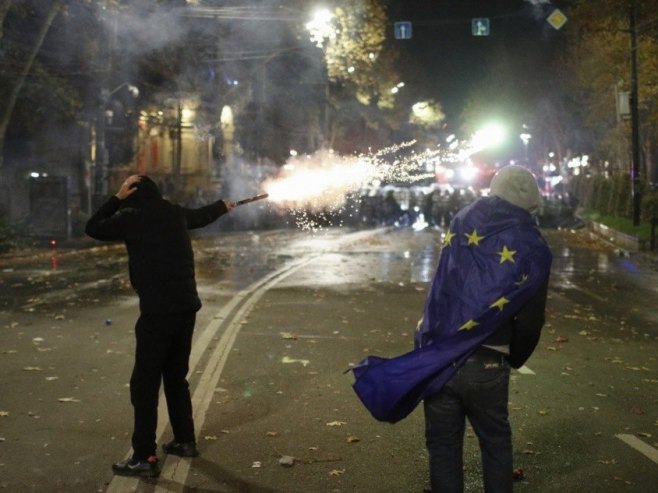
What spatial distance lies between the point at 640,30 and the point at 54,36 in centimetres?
1922

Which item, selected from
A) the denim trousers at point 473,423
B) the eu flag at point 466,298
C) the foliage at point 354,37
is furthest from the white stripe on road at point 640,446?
the foliage at point 354,37

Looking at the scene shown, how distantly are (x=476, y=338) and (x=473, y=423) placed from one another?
46 centimetres

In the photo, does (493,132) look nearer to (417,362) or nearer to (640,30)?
(640,30)

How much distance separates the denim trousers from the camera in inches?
163

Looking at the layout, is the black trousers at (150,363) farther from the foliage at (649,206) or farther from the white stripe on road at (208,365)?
the foliage at (649,206)

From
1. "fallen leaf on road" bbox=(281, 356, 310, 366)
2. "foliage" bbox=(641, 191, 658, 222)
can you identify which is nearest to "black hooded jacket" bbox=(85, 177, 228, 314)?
"fallen leaf on road" bbox=(281, 356, 310, 366)

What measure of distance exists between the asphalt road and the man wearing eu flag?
1.37 m

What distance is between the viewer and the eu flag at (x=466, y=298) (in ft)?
13.3

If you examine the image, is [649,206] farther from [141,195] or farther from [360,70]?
[141,195]

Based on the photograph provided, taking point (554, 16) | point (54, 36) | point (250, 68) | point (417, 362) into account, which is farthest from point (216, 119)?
→ point (417, 362)

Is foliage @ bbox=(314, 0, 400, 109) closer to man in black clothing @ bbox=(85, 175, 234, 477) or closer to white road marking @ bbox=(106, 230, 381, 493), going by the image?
white road marking @ bbox=(106, 230, 381, 493)

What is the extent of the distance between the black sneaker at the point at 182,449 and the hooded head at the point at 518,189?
288 centimetres

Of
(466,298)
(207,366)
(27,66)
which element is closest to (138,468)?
(466,298)

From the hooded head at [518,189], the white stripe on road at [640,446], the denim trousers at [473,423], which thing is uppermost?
the hooded head at [518,189]
